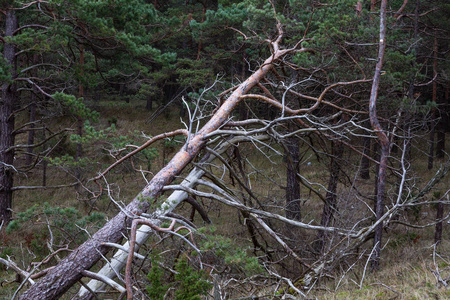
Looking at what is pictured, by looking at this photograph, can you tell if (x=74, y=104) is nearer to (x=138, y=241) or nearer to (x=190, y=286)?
(x=138, y=241)

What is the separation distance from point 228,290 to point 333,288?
146 cm

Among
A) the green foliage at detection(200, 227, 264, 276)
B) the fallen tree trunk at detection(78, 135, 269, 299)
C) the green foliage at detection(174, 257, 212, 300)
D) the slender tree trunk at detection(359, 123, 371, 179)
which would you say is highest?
the green foliage at detection(174, 257, 212, 300)

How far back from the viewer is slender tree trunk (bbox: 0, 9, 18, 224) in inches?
387

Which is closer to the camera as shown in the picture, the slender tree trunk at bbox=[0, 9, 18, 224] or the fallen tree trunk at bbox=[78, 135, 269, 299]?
the fallen tree trunk at bbox=[78, 135, 269, 299]

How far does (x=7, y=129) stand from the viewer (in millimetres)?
10133

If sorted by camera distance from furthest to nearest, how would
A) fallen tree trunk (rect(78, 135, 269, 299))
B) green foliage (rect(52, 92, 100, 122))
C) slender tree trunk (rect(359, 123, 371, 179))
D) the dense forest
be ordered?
1. green foliage (rect(52, 92, 100, 122))
2. slender tree trunk (rect(359, 123, 371, 179))
3. fallen tree trunk (rect(78, 135, 269, 299))
4. the dense forest

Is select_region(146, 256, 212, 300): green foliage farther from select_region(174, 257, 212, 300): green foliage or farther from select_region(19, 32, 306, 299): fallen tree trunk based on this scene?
select_region(19, 32, 306, 299): fallen tree trunk

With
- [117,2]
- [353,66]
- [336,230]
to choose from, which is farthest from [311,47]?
[117,2]

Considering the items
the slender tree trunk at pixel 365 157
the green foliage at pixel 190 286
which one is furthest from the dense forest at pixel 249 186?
the slender tree trunk at pixel 365 157

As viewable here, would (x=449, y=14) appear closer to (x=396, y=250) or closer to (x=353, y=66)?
(x=353, y=66)

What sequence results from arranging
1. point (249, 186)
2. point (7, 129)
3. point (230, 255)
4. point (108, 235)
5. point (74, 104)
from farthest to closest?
point (7, 129)
point (74, 104)
point (249, 186)
point (108, 235)
point (230, 255)

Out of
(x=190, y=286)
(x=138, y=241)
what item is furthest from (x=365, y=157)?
(x=190, y=286)

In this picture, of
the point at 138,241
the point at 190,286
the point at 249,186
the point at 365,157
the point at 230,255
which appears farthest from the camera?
the point at 365,157

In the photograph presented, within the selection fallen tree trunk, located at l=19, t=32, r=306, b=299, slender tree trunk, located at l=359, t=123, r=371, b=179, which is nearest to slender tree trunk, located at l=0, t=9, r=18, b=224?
fallen tree trunk, located at l=19, t=32, r=306, b=299
